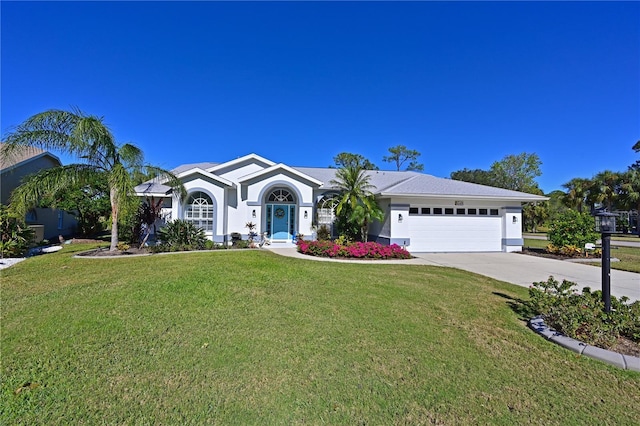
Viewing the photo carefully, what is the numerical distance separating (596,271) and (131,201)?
1852 centimetres

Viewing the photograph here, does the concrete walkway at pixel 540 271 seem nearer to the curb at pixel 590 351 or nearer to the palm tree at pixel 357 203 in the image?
the palm tree at pixel 357 203

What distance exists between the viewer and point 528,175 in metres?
42.5

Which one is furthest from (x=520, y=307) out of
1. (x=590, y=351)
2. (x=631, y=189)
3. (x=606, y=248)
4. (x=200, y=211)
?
(x=631, y=189)

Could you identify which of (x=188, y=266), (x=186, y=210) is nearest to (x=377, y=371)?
(x=188, y=266)

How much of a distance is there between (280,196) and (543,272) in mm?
13162

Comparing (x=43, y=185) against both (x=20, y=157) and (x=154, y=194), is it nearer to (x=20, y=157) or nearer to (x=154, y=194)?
(x=154, y=194)

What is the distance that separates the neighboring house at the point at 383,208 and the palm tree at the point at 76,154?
2834mm

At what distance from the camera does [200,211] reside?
16469 mm

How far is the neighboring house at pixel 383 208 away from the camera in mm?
15898

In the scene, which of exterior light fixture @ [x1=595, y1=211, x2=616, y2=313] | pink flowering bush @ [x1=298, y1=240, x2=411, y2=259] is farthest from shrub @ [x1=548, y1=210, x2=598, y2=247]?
exterior light fixture @ [x1=595, y1=211, x2=616, y2=313]

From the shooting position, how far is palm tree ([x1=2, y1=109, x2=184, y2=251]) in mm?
11375

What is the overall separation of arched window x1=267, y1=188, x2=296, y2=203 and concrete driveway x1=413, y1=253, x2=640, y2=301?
31.6 feet

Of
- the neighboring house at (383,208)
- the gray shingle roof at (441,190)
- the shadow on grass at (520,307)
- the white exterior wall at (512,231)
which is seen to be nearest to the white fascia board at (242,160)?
the neighboring house at (383,208)

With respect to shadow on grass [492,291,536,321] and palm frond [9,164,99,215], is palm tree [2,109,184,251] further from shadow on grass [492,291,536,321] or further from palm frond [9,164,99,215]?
shadow on grass [492,291,536,321]
